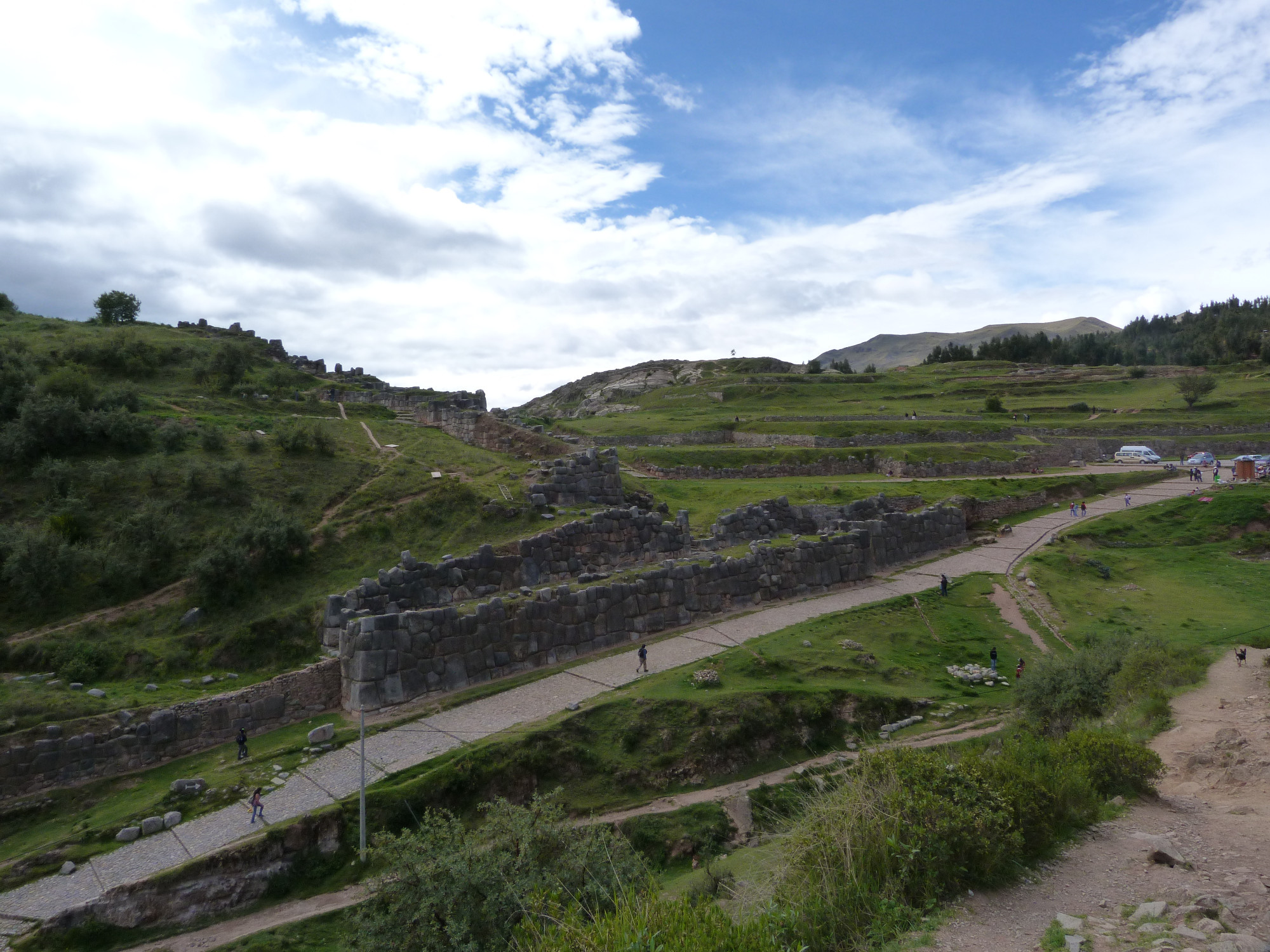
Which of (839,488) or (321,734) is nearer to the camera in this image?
(321,734)

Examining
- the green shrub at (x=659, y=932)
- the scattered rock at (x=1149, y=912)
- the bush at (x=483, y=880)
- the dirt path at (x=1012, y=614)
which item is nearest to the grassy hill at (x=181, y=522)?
the bush at (x=483, y=880)

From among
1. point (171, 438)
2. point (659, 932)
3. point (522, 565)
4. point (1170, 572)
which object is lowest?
point (1170, 572)

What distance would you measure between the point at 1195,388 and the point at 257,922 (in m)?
79.6

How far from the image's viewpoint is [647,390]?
95.0 meters

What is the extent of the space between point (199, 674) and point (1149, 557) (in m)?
34.5

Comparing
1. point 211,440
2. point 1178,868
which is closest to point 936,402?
point 211,440

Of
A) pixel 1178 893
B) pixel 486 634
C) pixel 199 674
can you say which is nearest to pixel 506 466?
pixel 486 634

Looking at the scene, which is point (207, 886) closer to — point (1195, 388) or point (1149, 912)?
point (1149, 912)

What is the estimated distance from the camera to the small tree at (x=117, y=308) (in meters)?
56.5

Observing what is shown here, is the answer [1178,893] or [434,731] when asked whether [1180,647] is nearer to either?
[1178,893]

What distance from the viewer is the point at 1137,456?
A: 53594mm

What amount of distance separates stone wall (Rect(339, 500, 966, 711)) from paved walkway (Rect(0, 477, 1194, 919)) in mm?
764

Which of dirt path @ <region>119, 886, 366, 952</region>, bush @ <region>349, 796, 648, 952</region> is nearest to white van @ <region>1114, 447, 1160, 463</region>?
bush @ <region>349, 796, 648, 952</region>

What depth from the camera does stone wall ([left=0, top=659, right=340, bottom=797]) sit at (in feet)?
46.3
